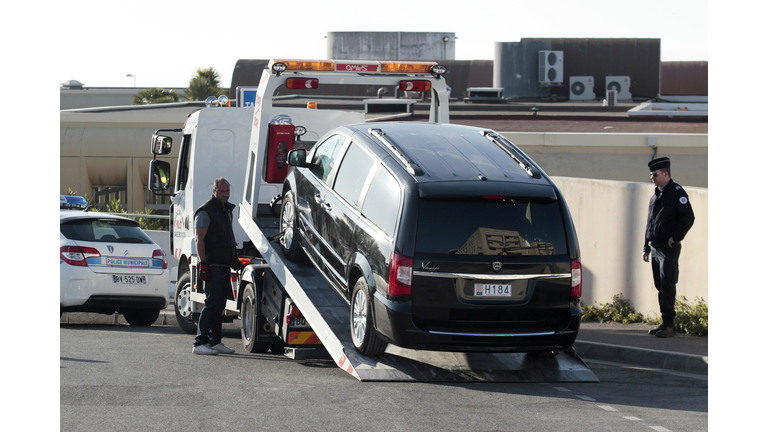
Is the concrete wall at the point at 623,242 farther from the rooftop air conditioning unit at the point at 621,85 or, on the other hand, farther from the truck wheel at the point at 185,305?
the rooftop air conditioning unit at the point at 621,85

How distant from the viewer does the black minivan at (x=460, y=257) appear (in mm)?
6895

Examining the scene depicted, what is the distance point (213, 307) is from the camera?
9.42 metres

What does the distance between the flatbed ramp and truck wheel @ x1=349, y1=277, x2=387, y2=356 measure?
78 millimetres

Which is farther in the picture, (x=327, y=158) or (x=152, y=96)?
(x=152, y=96)

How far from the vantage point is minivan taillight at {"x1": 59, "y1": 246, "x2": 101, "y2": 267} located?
12.0 meters

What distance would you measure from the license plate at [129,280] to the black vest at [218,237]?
3.50 m

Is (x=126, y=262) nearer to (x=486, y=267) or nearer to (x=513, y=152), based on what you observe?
(x=513, y=152)

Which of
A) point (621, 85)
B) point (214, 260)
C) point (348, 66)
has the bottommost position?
point (214, 260)

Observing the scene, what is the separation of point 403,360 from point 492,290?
120cm

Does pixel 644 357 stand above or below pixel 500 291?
below

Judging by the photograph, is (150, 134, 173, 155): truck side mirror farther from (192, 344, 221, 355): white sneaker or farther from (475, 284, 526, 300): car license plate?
(475, 284, 526, 300): car license plate

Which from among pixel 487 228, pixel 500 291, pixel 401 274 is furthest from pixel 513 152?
pixel 401 274

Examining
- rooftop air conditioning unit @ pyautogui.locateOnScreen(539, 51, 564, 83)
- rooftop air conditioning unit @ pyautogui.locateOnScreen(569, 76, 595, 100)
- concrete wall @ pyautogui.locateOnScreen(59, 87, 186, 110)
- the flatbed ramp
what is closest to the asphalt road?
the flatbed ramp

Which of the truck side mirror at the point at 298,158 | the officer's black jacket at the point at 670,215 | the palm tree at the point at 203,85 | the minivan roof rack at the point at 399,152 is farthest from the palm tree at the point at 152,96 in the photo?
the minivan roof rack at the point at 399,152
